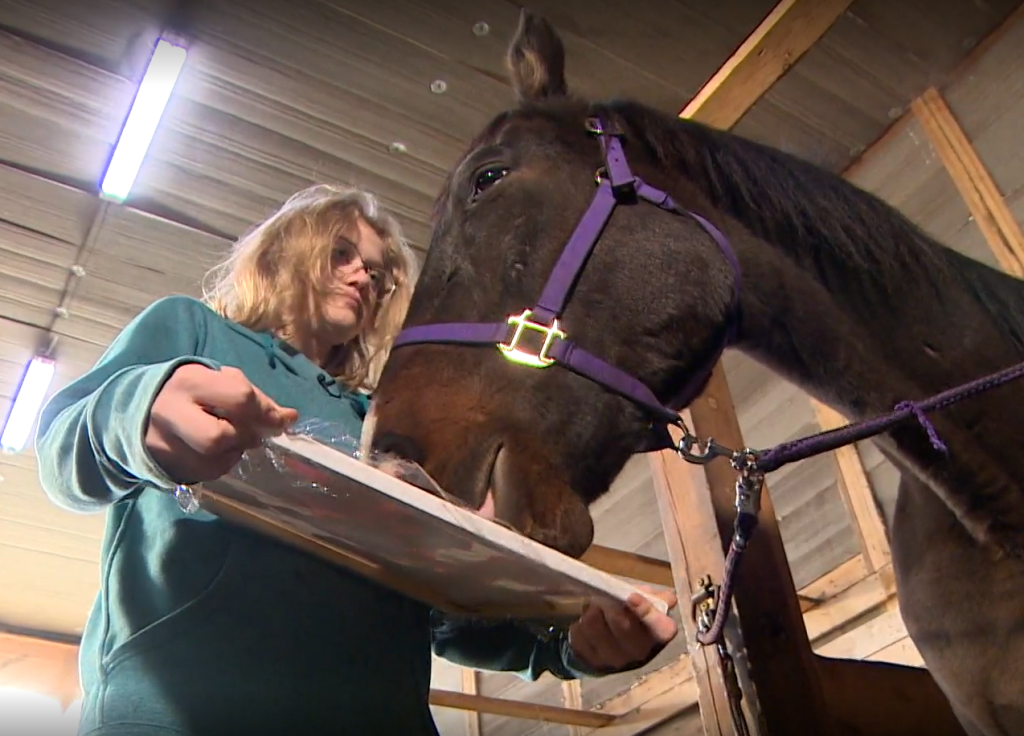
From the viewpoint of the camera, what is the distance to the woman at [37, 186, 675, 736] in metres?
0.63

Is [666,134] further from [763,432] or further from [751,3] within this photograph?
[763,432]

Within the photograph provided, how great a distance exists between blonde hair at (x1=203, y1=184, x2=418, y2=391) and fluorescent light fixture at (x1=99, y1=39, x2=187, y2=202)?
951 mm

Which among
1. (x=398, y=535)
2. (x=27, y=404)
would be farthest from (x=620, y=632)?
(x=27, y=404)

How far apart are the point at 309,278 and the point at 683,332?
21.8 inches

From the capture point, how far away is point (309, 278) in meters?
1.24

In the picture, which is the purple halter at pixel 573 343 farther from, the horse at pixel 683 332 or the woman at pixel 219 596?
the woman at pixel 219 596

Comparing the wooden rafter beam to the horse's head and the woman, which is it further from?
the woman

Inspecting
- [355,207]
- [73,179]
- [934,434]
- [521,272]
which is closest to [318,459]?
[521,272]

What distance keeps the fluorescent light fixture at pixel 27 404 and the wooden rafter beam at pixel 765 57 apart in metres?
2.53

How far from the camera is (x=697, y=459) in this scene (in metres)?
0.99

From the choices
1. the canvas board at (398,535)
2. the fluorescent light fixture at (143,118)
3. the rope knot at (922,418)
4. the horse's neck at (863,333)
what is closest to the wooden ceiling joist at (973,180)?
the horse's neck at (863,333)

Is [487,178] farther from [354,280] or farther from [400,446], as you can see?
[400,446]

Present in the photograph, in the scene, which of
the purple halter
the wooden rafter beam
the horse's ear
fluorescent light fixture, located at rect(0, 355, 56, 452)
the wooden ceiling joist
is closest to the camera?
the purple halter

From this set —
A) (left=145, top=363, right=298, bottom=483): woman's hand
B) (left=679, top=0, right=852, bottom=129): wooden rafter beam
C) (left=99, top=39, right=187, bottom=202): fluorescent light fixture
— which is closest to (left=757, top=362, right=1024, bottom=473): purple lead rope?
(left=145, top=363, right=298, bottom=483): woman's hand
